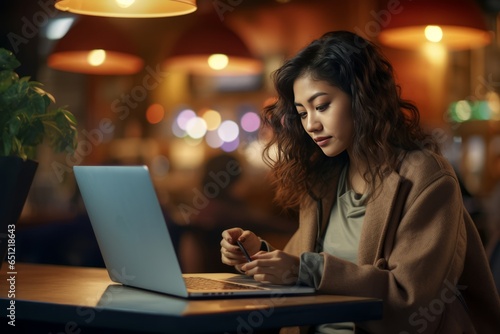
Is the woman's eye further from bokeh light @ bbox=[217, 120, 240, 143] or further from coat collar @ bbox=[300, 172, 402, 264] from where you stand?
bokeh light @ bbox=[217, 120, 240, 143]

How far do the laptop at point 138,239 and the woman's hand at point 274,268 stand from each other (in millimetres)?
23

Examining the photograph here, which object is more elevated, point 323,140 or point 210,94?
point 323,140

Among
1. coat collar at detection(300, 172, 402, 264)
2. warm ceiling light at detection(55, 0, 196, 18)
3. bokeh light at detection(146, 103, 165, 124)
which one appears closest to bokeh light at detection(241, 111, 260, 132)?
bokeh light at detection(146, 103, 165, 124)

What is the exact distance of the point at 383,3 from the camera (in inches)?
305

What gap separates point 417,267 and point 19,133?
44.1 inches

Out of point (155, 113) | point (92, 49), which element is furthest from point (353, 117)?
point (155, 113)

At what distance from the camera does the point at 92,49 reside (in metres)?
5.00

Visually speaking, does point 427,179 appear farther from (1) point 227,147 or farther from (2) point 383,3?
(1) point 227,147

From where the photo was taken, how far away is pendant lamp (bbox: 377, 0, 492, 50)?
434cm

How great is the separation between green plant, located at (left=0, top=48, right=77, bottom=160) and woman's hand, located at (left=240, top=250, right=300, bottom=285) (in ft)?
2.37

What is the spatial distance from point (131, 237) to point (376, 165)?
72 centimetres

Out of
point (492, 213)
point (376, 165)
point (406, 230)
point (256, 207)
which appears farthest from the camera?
point (256, 207)

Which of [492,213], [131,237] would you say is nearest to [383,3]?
[492,213]

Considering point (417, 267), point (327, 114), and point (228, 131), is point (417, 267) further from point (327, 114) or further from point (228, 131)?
point (228, 131)
